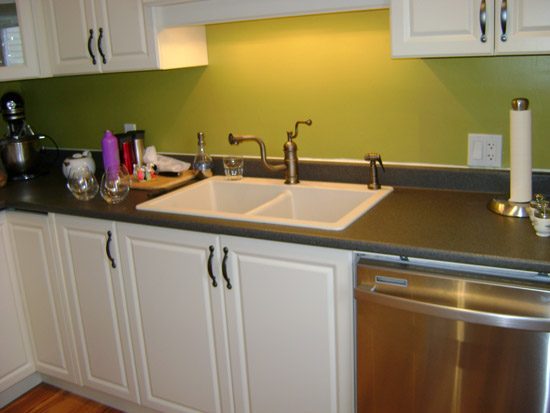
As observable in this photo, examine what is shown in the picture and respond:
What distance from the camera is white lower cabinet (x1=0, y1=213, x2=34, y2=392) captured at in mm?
2596

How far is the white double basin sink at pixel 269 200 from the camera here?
85.7 inches

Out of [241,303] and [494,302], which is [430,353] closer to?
[494,302]

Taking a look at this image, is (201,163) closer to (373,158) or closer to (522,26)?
(373,158)

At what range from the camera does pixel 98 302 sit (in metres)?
2.43

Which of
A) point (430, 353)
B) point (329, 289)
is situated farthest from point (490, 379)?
point (329, 289)

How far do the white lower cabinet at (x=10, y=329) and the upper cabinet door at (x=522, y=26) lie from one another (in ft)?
6.67

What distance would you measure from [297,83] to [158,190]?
2.32ft

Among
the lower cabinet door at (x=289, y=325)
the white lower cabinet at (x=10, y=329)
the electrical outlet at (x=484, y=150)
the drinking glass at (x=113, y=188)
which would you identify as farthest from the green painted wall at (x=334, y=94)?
the white lower cabinet at (x=10, y=329)

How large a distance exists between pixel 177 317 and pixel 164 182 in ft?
2.03

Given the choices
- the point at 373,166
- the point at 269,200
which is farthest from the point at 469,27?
the point at 269,200

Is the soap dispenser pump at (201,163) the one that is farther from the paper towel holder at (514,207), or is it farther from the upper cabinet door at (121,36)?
the paper towel holder at (514,207)

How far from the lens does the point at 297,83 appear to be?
8.05 feet

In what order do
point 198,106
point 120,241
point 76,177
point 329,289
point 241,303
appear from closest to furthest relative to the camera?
point 329,289, point 241,303, point 120,241, point 76,177, point 198,106

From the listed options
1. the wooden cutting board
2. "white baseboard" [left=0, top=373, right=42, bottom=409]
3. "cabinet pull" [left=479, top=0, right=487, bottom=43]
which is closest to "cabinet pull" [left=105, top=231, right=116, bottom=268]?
the wooden cutting board
